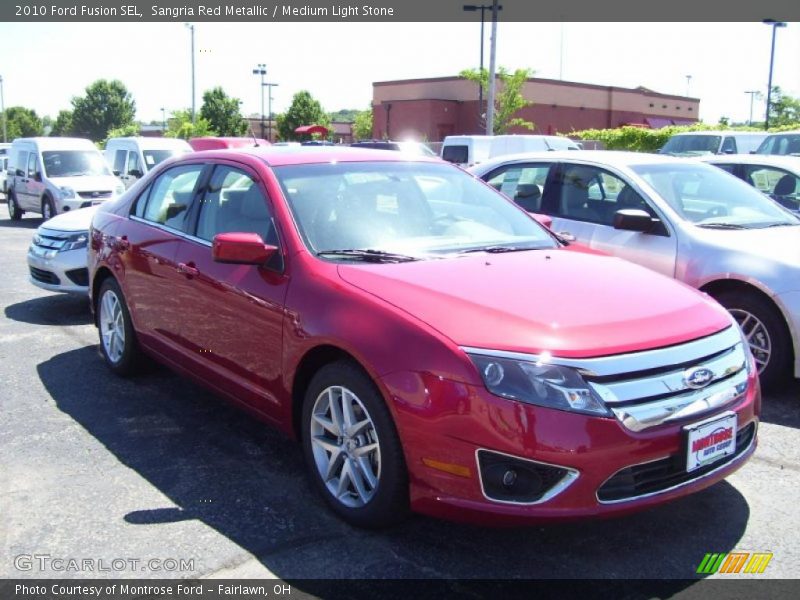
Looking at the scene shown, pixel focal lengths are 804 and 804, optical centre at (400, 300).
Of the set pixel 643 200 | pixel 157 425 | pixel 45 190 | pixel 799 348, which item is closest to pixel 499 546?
pixel 157 425

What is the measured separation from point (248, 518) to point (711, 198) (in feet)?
14.7

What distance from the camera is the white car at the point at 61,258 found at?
779 cm

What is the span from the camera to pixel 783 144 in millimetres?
14180

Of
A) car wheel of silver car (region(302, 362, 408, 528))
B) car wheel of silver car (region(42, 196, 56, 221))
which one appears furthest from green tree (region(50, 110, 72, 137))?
car wheel of silver car (region(302, 362, 408, 528))

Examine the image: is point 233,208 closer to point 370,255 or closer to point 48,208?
point 370,255

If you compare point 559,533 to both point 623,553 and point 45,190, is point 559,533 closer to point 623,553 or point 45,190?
point 623,553

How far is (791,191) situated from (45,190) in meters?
14.3

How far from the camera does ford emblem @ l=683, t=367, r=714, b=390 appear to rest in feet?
10.4

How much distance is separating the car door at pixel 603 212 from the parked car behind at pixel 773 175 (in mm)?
2185

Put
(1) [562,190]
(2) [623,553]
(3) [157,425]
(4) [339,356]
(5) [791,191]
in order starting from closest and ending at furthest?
1. (2) [623,553]
2. (4) [339,356]
3. (3) [157,425]
4. (1) [562,190]
5. (5) [791,191]

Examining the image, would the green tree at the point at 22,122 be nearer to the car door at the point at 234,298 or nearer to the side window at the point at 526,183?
the side window at the point at 526,183

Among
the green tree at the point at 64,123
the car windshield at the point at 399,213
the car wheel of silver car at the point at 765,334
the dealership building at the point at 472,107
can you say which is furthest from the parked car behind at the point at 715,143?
the green tree at the point at 64,123

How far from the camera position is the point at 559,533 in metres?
3.52

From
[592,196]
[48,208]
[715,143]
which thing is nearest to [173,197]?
[592,196]
